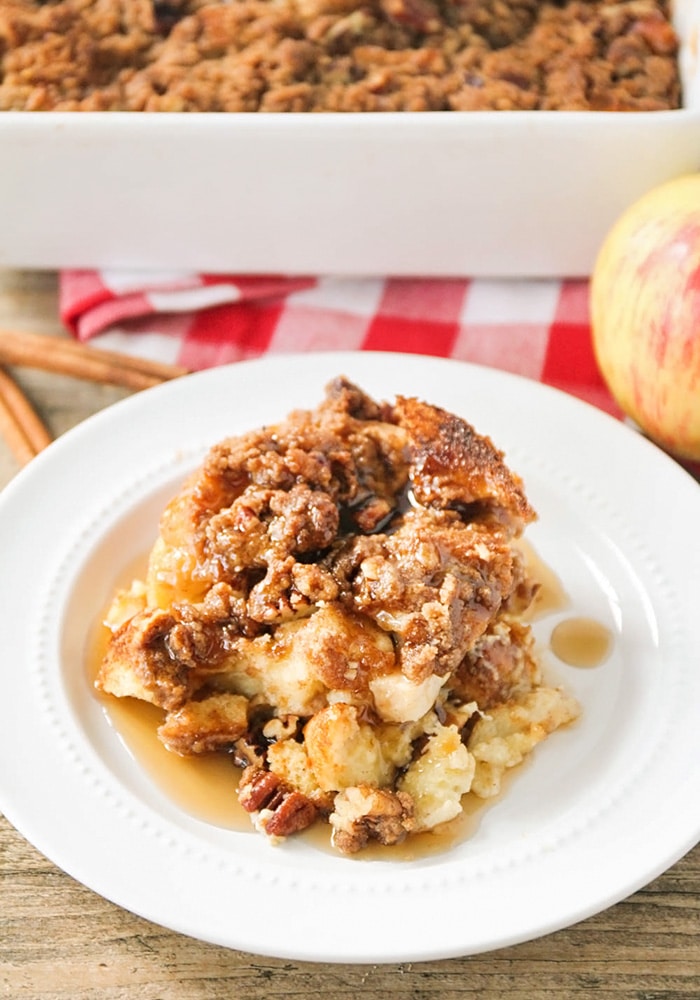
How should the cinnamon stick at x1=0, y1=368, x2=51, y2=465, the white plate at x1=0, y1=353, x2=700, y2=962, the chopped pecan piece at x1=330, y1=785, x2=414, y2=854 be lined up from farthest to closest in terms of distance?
the cinnamon stick at x1=0, y1=368, x2=51, y2=465 → the chopped pecan piece at x1=330, y1=785, x2=414, y2=854 → the white plate at x1=0, y1=353, x2=700, y2=962

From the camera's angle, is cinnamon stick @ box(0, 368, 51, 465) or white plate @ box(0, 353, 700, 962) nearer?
white plate @ box(0, 353, 700, 962)

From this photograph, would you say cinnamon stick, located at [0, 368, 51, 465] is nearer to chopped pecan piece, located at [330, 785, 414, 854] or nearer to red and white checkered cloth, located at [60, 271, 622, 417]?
red and white checkered cloth, located at [60, 271, 622, 417]

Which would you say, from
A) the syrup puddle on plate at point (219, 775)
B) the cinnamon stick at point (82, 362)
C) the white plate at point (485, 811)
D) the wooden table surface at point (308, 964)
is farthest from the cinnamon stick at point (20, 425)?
the wooden table surface at point (308, 964)

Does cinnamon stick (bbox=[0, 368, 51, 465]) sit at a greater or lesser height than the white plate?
lesser

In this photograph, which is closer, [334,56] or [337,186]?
[337,186]

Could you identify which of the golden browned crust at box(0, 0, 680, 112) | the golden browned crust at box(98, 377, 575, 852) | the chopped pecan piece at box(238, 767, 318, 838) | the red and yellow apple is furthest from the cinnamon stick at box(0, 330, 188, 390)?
the chopped pecan piece at box(238, 767, 318, 838)

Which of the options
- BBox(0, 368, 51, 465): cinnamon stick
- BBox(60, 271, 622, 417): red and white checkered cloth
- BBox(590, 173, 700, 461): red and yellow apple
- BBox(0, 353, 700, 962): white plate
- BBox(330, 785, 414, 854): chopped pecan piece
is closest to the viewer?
BBox(0, 353, 700, 962): white plate

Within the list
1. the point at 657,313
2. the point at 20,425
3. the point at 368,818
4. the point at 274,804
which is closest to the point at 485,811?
the point at 368,818

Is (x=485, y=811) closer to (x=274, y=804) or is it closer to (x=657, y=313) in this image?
(x=274, y=804)
